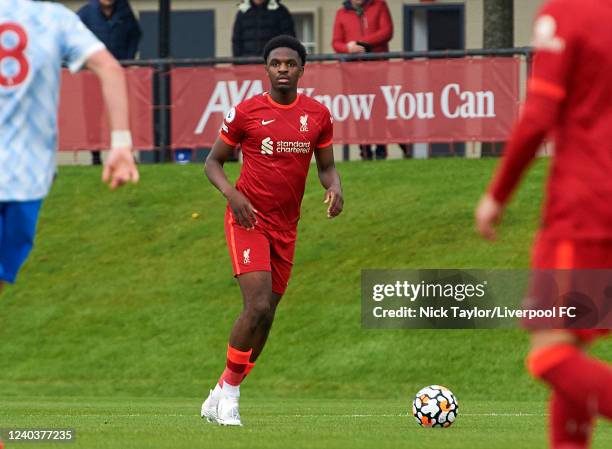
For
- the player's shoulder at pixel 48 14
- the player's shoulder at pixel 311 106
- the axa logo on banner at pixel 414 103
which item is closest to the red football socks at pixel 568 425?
the player's shoulder at pixel 48 14

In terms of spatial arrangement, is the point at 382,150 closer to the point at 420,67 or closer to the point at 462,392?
the point at 420,67

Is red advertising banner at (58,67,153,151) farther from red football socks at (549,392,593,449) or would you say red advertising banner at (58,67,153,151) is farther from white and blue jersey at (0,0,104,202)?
red football socks at (549,392,593,449)

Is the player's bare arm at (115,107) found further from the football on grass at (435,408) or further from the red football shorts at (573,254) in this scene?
the football on grass at (435,408)

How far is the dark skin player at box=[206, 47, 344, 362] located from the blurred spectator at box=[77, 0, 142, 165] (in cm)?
1345

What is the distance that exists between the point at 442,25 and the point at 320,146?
75.7ft

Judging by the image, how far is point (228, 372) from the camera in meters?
12.2

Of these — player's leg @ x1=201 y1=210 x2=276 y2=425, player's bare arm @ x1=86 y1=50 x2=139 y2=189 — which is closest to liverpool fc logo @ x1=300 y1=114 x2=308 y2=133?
player's leg @ x1=201 y1=210 x2=276 y2=425

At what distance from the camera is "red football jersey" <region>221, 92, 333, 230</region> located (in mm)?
12312

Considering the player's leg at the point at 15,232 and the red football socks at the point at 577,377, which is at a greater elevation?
the player's leg at the point at 15,232

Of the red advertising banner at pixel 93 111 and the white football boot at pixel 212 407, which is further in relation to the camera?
the red advertising banner at pixel 93 111

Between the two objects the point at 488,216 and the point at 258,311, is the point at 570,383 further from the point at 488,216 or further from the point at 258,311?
the point at 258,311

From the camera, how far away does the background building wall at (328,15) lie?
112 ft

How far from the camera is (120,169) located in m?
7.73

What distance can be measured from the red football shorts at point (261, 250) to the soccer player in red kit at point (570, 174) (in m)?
5.45
